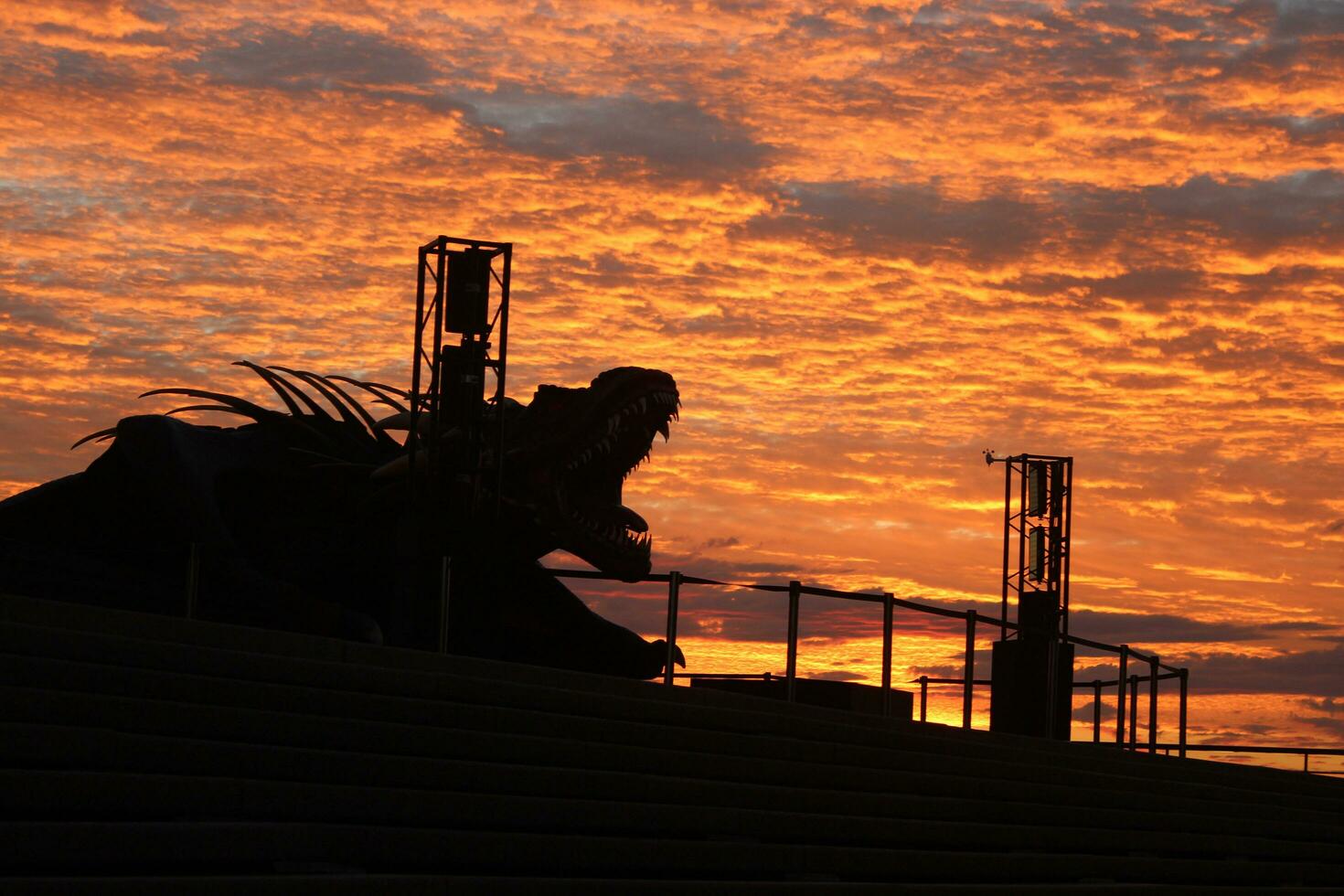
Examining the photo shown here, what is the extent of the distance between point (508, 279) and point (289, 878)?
781 centimetres

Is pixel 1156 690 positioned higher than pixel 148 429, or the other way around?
pixel 148 429

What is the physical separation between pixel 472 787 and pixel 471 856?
700 mm

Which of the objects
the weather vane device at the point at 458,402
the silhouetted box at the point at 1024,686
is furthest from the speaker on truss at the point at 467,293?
the silhouetted box at the point at 1024,686

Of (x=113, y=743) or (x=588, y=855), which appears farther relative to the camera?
(x=588, y=855)

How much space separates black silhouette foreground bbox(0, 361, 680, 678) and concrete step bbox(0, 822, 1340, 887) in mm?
4032

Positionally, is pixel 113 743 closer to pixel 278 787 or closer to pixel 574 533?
pixel 278 787

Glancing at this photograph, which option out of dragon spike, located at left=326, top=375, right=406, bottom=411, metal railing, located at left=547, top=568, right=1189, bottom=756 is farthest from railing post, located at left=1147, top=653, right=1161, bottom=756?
dragon spike, located at left=326, top=375, right=406, bottom=411

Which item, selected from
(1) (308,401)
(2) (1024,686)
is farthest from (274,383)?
(2) (1024,686)

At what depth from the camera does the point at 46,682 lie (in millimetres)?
8352

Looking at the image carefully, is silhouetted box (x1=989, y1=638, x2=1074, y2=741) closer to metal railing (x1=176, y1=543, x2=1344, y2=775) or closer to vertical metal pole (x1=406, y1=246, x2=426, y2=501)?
metal railing (x1=176, y1=543, x2=1344, y2=775)

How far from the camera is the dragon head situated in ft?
47.9

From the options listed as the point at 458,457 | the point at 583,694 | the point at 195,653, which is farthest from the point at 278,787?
the point at 458,457

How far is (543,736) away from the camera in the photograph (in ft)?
34.6

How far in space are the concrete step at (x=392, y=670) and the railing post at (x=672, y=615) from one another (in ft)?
1.99
